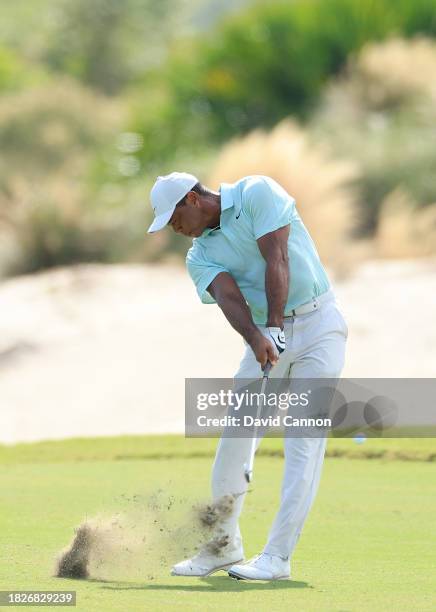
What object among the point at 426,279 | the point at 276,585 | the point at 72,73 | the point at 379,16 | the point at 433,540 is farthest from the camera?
the point at 72,73

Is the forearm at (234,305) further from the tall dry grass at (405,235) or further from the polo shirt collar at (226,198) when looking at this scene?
the tall dry grass at (405,235)

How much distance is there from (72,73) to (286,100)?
30.6 metres

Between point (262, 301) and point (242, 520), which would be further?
point (242, 520)

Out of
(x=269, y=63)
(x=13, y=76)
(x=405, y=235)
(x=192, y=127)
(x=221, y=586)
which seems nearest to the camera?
(x=221, y=586)

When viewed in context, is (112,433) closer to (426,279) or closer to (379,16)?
(426,279)

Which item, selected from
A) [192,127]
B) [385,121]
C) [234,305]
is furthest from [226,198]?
[192,127]

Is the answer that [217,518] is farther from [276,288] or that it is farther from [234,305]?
[276,288]

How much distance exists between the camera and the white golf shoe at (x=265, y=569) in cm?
594

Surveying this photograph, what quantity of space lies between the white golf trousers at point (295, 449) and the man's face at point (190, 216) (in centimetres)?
56

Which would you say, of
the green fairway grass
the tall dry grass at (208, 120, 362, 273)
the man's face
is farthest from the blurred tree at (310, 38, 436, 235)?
the man's face

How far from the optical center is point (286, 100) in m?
26.8

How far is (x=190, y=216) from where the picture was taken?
6109 millimetres

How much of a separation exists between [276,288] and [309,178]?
13959 millimetres

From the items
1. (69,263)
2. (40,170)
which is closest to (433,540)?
(69,263)
